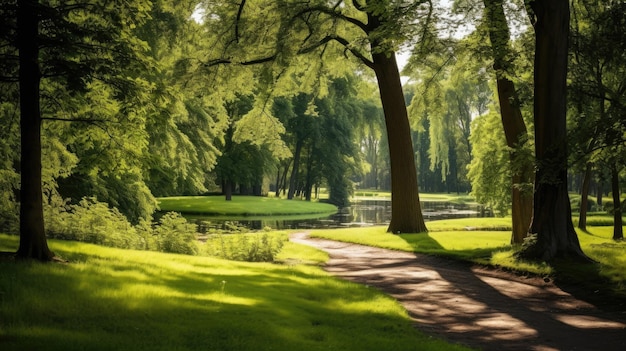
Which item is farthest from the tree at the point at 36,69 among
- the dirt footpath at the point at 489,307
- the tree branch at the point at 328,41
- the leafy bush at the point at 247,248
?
the tree branch at the point at 328,41

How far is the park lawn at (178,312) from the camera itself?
535 centimetres

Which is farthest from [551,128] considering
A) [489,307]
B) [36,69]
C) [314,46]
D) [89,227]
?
[89,227]

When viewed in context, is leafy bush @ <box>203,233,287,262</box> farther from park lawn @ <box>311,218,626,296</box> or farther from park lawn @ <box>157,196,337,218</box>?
park lawn @ <box>157,196,337,218</box>

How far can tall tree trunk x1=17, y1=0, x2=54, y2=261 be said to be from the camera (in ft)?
28.5

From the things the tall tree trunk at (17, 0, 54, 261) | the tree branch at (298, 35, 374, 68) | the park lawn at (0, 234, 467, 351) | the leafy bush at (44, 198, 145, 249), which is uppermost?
the tree branch at (298, 35, 374, 68)

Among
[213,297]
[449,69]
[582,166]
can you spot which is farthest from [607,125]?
[449,69]

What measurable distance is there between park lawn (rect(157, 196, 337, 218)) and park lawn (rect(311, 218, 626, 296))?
21.1 meters

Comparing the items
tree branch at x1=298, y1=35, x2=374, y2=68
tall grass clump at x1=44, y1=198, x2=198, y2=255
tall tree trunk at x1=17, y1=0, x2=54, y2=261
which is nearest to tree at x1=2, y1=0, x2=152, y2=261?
tall tree trunk at x1=17, y1=0, x2=54, y2=261

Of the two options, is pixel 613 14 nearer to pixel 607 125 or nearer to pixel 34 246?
pixel 607 125

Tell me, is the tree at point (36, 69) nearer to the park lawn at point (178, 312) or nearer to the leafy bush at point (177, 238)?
the park lawn at point (178, 312)

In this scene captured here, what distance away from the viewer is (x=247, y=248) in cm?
1577

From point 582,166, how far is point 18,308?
10923mm

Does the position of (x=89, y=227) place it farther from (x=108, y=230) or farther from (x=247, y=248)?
(x=247, y=248)

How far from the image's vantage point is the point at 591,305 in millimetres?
9258
